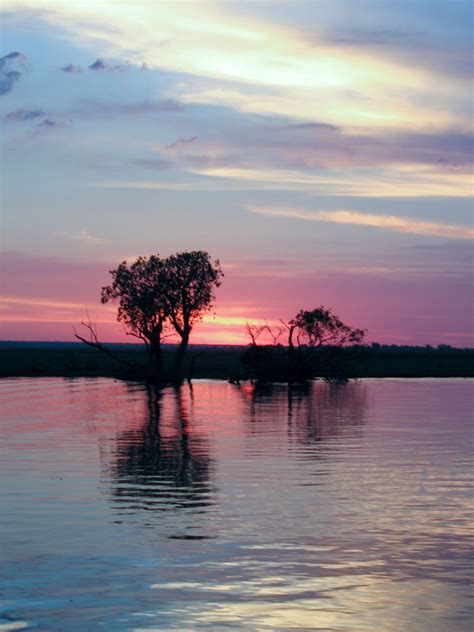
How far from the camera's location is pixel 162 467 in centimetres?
2591

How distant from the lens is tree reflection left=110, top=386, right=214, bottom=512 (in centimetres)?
2030

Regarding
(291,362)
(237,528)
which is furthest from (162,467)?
(291,362)

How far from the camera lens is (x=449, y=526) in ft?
57.3

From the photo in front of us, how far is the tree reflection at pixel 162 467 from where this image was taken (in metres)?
20.3

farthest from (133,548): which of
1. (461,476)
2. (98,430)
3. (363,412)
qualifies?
(363,412)

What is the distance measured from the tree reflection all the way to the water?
0.06 m

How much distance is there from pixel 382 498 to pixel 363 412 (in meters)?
25.3

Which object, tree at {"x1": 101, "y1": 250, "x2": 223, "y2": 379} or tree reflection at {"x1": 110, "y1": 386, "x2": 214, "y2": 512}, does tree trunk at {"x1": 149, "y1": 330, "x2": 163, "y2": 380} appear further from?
tree reflection at {"x1": 110, "y1": 386, "x2": 214, "y2": 512}

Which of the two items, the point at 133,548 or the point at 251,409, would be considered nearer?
the point at 133,548

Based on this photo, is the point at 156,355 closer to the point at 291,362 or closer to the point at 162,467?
the point at 291,362

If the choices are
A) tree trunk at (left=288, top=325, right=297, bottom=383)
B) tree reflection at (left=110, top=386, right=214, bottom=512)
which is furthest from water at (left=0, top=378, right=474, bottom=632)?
tree trunk at (left=288, top=325, right=297, bottom=383)

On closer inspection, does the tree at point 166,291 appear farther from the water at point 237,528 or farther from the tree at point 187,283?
the water at point 237,528

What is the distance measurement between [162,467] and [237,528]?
29.3 ft

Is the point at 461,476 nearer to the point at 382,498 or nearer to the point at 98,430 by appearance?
the point at 382,498
